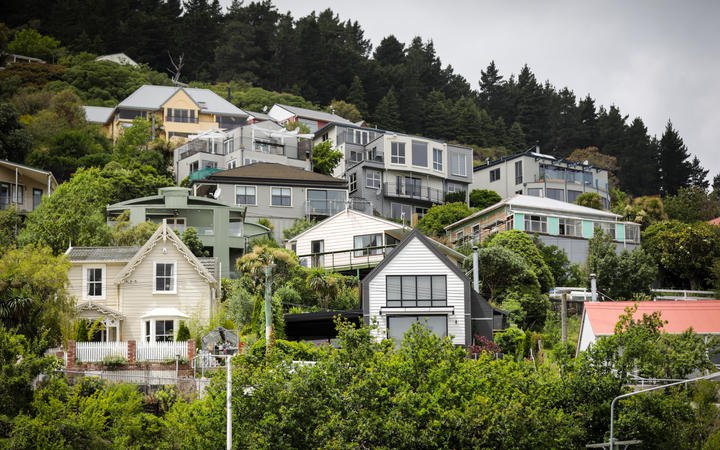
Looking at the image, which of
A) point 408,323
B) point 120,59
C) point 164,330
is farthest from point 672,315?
point 120,59

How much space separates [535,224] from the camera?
3039 inches

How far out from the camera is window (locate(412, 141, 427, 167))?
9494 cm

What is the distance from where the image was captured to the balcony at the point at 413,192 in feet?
302

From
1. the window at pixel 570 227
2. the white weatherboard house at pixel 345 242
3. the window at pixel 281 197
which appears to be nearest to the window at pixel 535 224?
the window at pixel 570 227

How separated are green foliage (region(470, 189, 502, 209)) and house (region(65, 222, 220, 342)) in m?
41.0

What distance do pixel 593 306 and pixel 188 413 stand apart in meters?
23.6

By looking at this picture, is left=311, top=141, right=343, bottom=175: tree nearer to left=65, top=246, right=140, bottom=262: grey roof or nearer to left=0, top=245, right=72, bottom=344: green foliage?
left=65, top=246, right=140, bottom=262: grey roof

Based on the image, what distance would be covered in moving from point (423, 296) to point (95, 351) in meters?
16.7

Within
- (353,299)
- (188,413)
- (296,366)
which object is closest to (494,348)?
(353,299)

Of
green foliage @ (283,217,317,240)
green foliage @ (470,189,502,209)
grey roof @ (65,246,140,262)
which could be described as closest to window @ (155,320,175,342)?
grey roof @ (65,246,140,262)

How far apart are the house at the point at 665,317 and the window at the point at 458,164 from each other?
4175cm

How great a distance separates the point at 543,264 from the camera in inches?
2687

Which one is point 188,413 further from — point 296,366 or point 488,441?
point 488,441

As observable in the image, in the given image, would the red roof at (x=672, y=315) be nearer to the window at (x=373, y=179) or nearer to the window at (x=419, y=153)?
the window at (x=373, y=179)
